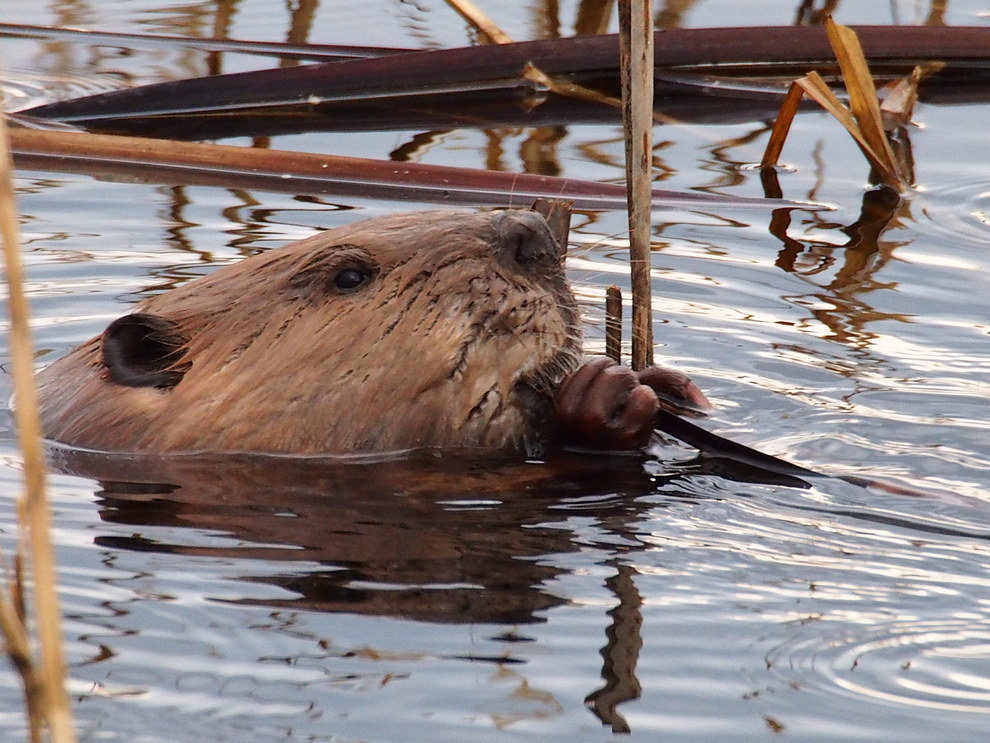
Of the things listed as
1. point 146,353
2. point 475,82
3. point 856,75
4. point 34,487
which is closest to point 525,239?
point 146,353

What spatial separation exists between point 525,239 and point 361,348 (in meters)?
0.42

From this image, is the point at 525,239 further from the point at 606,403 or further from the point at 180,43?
the point at 180,43

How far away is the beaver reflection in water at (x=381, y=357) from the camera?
3512 millimetres

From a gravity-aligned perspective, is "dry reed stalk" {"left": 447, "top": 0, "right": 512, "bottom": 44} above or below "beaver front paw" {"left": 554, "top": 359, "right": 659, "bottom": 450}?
above

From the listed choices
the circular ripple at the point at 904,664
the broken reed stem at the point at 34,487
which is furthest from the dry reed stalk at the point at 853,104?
the broken reed stem at the point at 34,487

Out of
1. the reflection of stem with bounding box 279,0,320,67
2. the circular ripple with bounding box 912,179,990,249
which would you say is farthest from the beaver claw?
the reflection of stem with bounding box 279,0,320,67

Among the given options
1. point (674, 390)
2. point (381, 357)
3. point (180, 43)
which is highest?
point (180, 43)

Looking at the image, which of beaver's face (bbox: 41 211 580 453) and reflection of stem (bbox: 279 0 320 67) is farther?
reflection of stem (bbox: 279 0 320 67)

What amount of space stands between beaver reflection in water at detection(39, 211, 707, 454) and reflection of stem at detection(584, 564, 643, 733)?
0.75 metres

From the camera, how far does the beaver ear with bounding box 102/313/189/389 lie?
3645 millimetres

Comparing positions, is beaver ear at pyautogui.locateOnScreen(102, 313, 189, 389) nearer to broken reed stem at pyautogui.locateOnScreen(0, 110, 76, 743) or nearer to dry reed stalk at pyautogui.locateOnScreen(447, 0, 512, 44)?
broken reed stem at pyautogui.locateOnScreen(0, 110, 76, 743)

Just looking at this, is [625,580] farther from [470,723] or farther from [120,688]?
[120,688]

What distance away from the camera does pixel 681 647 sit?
99.6 inches

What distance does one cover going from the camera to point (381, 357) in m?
3.53
